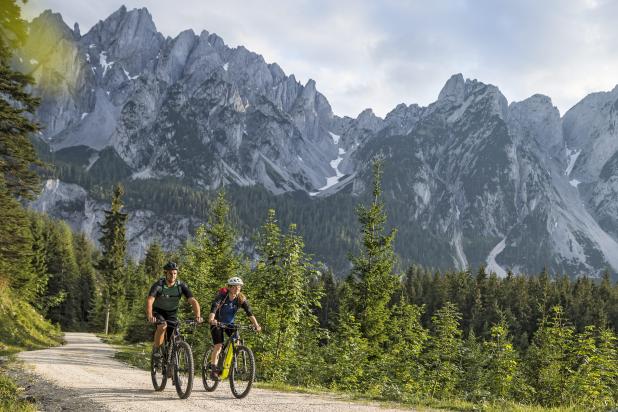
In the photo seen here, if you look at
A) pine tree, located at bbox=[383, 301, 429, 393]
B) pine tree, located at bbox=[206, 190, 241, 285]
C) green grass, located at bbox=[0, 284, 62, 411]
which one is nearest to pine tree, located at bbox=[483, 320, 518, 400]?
pine tree, located at bbox=[383, 301, 429, 393]

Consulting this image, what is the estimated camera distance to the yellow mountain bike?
37.3 ft

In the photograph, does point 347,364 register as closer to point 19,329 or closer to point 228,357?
point 228,357

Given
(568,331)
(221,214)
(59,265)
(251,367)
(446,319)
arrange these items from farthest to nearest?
(59,265), (221,214), (446,319), (568,331), (251,367)

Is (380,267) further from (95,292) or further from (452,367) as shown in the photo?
(95,292)

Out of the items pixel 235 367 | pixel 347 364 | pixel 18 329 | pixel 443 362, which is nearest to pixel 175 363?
pixel 235 367

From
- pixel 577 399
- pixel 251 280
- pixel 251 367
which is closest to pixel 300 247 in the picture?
pixel 251 280

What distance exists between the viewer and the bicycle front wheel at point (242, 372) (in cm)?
1133

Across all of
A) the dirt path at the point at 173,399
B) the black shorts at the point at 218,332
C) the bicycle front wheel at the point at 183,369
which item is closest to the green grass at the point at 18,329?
the dirt path at the point at 173,399

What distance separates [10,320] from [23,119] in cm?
1252

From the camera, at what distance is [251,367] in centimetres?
1144

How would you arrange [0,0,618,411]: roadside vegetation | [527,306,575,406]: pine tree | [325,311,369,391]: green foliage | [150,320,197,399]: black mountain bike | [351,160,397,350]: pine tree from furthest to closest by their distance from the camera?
1. [351,160,397,350]: pine tree
2. [527,306,575,406]: pine tree
3. [325,311,369,391]: green foliage
4. [0,0,618,411]: roadside vegetation
5. [150,320,197,399]: black mountain bike

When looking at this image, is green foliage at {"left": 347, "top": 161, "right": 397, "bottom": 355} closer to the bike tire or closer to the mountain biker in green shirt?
the bike tire

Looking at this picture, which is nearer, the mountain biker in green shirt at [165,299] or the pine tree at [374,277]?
the mountain biker in green shirt at [165,299]

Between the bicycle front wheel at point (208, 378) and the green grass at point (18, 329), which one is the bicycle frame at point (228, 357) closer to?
the bicycle front wheel at point (208, 378)
